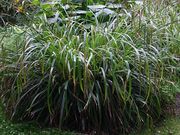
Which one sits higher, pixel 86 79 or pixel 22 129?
pixel 86 79

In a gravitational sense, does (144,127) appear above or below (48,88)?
below

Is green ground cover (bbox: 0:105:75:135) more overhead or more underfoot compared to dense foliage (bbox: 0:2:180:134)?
more underfoot

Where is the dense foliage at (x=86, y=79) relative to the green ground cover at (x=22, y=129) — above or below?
above

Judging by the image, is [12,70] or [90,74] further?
[12,70]

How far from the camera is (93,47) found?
A: 12.1 ft

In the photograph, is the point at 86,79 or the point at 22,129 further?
the point at 22,129

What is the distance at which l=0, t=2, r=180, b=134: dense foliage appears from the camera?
349 centimetres

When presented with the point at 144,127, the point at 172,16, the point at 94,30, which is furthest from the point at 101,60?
the point at 172,16

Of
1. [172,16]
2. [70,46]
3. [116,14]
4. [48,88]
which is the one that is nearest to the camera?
[48,88]

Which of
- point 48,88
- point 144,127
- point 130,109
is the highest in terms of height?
point 48,88

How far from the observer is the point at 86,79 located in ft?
11.1

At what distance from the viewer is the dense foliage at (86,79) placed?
3.49 meters

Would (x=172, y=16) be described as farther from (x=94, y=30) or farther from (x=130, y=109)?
(x=130, y=109)

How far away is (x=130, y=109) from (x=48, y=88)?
810 mm
